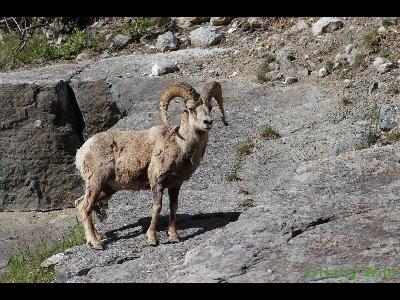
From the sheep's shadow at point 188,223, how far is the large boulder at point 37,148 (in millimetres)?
6869

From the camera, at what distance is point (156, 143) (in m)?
12.2

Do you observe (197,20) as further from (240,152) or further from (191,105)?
(191,105)

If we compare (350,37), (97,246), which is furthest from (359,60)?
(97,246)

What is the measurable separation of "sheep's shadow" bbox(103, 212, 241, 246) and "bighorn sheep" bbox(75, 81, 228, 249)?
400 millimetres

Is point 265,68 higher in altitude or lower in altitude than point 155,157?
higher

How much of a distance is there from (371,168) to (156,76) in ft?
32.6

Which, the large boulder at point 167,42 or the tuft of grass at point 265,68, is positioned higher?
the large boulder at point 167,42

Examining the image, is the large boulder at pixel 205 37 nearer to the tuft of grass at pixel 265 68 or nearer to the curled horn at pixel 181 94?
the tuft of grass at pixel 265 68

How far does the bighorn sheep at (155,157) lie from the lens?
38.9ft

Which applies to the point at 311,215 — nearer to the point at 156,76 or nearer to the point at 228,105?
the point at 228,105

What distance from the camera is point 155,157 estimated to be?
12.1m

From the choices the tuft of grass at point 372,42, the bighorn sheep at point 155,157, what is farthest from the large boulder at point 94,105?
the bighorn sheep at point 155,157

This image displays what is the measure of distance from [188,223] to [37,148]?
7.92 m
